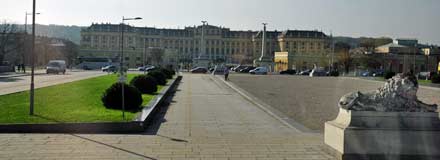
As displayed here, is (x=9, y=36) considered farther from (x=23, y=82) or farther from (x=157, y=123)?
(x=157, y=123)

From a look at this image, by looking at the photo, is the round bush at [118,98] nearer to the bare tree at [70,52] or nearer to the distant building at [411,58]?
the distant building at [411,58]

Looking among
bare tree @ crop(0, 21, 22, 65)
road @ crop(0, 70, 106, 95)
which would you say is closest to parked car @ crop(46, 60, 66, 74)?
bare tree @ crop(0, 21, 22, 65)

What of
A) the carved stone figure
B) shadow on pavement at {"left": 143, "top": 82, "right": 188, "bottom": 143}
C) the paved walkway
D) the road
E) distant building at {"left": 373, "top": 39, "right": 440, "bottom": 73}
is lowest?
shadow on pavement at {"left": 143, "top": 82, "right": 188, "bottom": 143}

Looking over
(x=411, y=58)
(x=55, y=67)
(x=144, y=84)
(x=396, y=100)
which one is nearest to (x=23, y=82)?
(x=144, y=84)

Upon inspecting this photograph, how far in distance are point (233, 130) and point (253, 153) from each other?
4.02m

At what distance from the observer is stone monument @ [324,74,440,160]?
8.92 m

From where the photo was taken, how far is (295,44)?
174 meters

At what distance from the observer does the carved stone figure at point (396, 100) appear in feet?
29.7

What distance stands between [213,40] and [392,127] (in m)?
172

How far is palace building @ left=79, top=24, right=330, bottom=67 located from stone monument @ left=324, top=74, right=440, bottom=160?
15252 cm

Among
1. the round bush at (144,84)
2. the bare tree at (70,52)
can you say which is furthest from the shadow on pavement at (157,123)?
the bare tree at (70,52)

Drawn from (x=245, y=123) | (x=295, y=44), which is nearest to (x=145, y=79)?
(x=245, y=123)

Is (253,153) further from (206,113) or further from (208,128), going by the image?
(206,113)

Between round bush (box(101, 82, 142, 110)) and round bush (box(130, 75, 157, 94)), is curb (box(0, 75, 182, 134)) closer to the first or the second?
round bush (box(101, 82, 142, 110))
